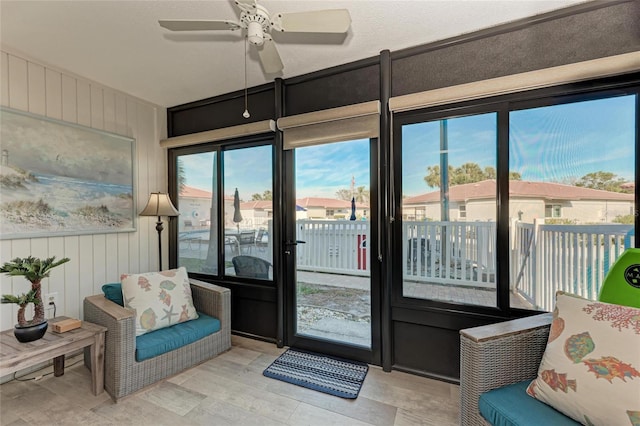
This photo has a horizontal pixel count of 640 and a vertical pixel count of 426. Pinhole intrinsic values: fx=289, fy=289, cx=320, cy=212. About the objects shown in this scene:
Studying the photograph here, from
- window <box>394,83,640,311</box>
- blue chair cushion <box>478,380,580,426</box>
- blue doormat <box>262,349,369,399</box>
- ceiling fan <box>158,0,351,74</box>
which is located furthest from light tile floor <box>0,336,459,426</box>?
ceiling fan <box>158,0,351,74</box>

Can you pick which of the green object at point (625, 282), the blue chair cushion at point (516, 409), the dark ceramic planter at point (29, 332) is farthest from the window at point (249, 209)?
the green object at point (625, 282)

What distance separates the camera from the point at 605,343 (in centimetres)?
118

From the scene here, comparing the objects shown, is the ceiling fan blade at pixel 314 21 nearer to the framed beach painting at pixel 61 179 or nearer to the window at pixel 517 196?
the window at pixel 517 196

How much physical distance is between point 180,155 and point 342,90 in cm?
207

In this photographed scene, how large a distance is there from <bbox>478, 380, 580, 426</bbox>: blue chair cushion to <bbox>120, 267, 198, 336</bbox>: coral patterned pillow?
2.17 m

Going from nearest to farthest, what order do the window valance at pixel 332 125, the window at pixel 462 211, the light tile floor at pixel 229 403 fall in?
1. the light tile floor at pixel 229 403
2. the window at pixel 462 211
3. the window valance at pixel 332 125

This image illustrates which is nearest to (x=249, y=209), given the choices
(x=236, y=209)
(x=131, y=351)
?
(x=236, y=209)

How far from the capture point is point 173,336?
2191 mm

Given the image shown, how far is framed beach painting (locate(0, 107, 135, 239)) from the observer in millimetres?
2193

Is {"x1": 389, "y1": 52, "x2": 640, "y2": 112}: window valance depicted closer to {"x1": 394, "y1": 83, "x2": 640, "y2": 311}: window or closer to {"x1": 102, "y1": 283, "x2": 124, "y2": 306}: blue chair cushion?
{"x1": 394, "y1": 83, "x2": 640, "y2": 311}: window

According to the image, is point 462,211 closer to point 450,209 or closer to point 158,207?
point 450,209

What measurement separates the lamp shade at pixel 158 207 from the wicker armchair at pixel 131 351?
901mm

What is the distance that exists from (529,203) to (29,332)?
3.41 meters

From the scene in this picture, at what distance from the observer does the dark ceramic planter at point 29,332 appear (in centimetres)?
183
